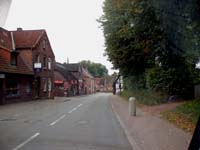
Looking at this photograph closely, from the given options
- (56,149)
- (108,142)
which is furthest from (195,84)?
(56,149)

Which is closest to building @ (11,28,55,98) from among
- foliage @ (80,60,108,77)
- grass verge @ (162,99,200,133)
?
grass verge @ (162,99,200,133)

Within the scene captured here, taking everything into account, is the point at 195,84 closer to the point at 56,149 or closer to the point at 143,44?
the point at 143,44

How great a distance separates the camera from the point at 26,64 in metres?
41.8

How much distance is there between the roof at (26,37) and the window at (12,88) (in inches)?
303

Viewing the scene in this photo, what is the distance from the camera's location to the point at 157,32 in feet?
61.6

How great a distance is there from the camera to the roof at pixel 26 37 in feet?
144

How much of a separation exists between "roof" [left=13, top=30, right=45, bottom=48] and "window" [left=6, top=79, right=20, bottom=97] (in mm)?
7686

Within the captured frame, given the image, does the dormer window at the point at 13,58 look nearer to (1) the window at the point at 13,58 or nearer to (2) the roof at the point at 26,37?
(1) the window at the point at 13,58

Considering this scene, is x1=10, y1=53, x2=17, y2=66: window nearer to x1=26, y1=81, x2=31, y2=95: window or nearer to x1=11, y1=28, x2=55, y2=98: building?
x1=26, y1=81, x2=31, y2=95: window

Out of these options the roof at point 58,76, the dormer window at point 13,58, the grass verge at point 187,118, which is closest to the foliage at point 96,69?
the roof at point 58,76

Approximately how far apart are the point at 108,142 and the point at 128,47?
18767 mm

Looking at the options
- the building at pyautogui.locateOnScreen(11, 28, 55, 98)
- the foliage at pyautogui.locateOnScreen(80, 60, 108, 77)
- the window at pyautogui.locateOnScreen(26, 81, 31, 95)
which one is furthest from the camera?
the foliage at pyautogui.locateOnScreen(80, 60, 108, 77)

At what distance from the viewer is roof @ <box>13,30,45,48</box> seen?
144 feet

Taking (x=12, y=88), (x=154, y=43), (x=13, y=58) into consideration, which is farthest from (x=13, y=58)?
(x=154, y=43)
